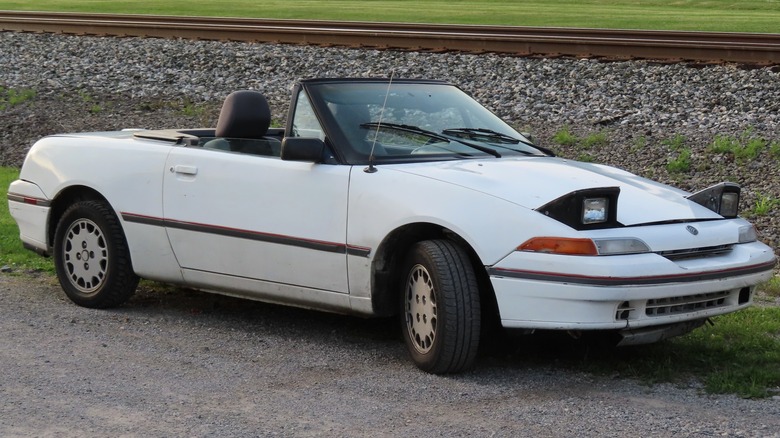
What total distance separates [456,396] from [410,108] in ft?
5.96

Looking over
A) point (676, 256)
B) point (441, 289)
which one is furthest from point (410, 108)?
point (676, 256)

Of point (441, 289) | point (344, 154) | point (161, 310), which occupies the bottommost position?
point (161, 310)

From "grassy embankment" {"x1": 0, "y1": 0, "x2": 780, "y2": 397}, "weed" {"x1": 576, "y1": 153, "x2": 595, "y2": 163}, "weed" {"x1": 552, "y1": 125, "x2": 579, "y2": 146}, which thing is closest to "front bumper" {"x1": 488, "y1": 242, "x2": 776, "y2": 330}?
"grassy embankment" {"x1": 0, "y1": 0, "x2": 780, "y2": 397}

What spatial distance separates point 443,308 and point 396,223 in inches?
19.9

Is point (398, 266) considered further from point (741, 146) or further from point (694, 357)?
point (741, 146)

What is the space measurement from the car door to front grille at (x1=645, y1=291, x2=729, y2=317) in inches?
59.9

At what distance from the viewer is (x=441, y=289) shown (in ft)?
17.9

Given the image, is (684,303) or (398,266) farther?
(398,266)

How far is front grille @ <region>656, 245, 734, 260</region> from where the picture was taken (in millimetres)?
5324

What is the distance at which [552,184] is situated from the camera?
5551 mm

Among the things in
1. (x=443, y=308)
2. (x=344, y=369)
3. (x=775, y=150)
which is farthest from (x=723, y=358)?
(x=775, y=150)

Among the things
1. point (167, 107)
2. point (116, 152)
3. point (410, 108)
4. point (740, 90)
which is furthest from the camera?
point (167, 107)

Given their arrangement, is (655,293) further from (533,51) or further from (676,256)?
(533,51)

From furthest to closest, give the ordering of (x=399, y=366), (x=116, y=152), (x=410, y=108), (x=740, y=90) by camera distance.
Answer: (x=740, y=90), (x=116, y=152), (x=410, y=108), (x=399, y=366)
